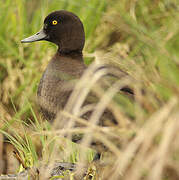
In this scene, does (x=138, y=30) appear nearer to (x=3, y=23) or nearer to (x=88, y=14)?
(x=88, y=14)

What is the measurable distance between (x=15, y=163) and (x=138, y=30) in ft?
5.88

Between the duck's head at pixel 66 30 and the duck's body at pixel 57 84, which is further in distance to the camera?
the duck's head at pixel 66 30

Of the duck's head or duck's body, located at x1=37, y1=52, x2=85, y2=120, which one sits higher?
the duck's head

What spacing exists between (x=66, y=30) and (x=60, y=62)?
263 mm

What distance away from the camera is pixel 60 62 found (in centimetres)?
281

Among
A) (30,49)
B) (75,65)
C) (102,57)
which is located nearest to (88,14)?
(30,49)

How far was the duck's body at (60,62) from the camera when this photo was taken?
2.54 metres

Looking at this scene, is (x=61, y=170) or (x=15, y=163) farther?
(x=15, y=163)

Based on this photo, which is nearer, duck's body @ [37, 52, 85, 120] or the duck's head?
duck's body @ [37, 52, 85, 120]

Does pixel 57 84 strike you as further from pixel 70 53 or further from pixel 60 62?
pixel 70 53

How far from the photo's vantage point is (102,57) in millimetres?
1813

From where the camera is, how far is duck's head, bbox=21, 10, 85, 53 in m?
2.93

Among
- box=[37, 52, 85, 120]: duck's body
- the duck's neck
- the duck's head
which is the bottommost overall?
box=[37, 52, 85, 120]: duck's body

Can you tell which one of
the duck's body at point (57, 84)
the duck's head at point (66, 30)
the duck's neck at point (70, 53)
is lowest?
the duck's body at point (57, 84)
